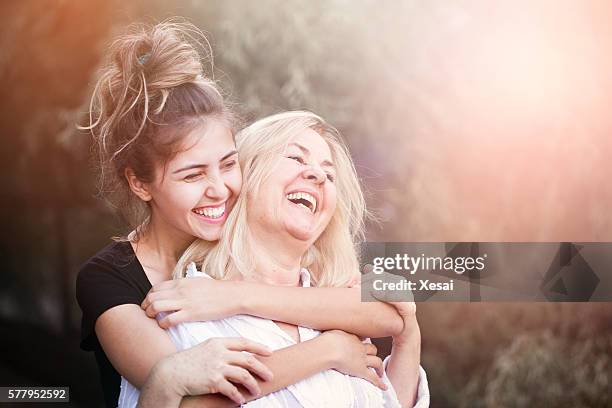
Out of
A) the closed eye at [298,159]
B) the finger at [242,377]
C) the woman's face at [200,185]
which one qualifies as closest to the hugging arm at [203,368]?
the finger at [242,377]

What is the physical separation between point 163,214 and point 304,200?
462 millimetres

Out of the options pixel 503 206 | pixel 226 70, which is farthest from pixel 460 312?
pixel 226 70

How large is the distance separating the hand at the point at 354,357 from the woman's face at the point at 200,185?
0.51 metres

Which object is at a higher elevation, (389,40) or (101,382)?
(389,40)

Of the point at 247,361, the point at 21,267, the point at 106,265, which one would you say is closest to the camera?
the point at 247,361

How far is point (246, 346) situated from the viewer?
9.00ft

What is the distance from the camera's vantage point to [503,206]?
120 inches

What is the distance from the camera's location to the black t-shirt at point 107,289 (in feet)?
9.19

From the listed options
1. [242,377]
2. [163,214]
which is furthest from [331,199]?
[242,377]

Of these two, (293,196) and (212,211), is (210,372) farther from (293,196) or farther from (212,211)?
(293,196)

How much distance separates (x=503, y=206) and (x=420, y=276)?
37cm

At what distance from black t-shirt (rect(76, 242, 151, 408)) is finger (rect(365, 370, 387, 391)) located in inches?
29.8

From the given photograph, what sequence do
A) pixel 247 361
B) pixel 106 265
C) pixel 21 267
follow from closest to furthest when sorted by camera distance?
1. pixel 247 361
2. pixel 106 265
3. pixel 21 267

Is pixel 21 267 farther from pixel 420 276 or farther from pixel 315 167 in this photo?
pixel 420 276
